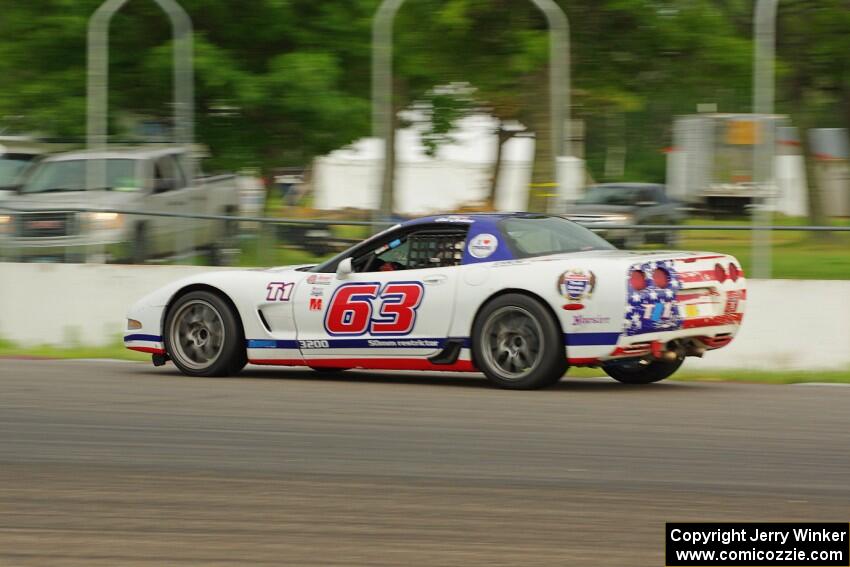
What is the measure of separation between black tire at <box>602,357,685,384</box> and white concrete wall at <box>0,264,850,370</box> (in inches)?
60.0

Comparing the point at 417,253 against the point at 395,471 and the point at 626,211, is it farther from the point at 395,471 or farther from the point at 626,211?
the point at 626,211

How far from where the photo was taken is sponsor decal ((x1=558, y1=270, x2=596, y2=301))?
31.3 ft

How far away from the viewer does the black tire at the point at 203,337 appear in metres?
10.9

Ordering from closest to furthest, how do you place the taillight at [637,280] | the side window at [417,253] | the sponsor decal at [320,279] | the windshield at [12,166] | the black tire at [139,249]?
the taillight at [637,280] → the side window at [417,253] → the sponsor decal at [320,279] → the black tire at [139,249] → the windshield at [12,166]

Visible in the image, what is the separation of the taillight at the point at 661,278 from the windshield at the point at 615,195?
4.87 m

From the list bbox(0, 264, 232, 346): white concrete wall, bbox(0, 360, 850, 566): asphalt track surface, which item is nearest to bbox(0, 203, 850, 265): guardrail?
bbox(0, 264, 232, 346): white concrete wall

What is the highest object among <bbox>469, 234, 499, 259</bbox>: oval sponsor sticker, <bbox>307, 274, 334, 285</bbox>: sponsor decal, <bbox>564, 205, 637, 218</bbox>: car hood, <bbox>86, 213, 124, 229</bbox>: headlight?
<bbox>564, 205, 637, 218</bbox>: car hood

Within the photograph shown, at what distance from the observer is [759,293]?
41.3 feet

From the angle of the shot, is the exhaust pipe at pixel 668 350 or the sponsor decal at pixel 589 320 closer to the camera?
the sponsor decal at pixel 589 320

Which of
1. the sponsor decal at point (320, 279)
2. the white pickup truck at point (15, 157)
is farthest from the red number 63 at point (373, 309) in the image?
the white pickup truck at point (15, 157)

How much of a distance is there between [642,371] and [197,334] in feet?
11.2

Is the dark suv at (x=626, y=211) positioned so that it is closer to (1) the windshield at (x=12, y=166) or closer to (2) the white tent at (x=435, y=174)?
(2) the white tent at (x=435, y=174)

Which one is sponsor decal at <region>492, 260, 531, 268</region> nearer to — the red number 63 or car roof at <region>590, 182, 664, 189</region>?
the red number 63

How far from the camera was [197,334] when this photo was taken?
1107 centimetres
